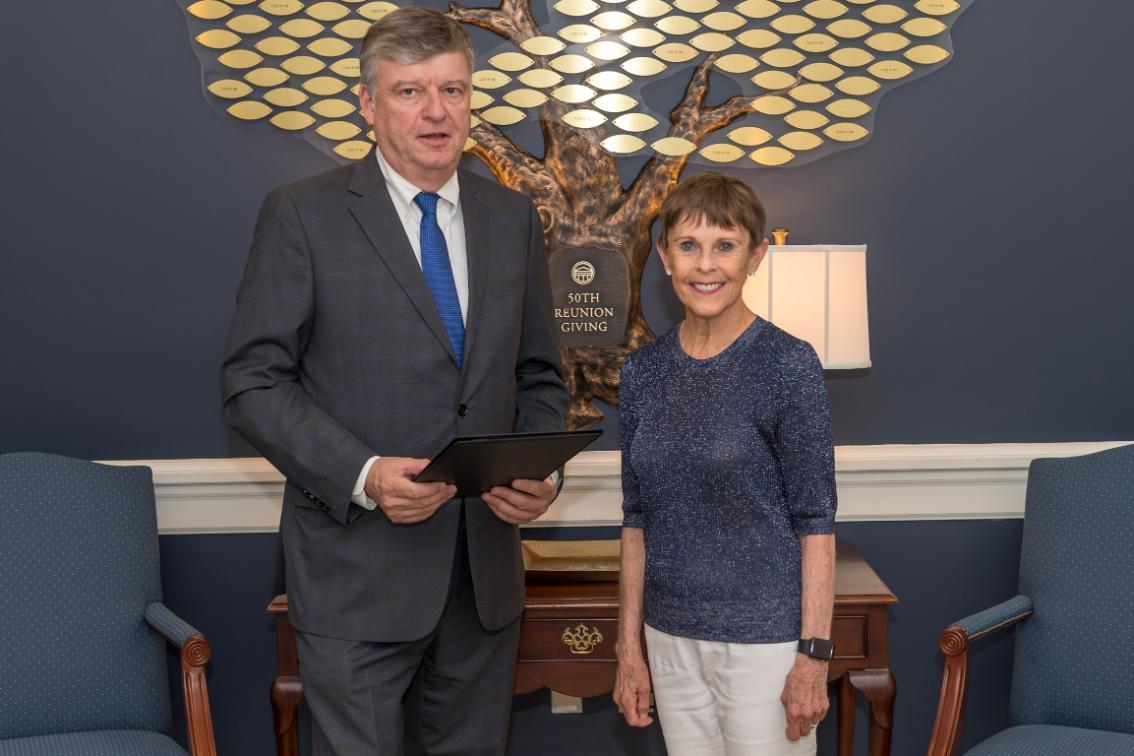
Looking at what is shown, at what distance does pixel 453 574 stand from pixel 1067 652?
4.79 feet

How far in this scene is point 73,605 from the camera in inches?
103

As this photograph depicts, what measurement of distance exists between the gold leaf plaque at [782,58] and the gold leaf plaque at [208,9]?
142cm

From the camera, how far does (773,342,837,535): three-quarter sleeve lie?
1952 mm

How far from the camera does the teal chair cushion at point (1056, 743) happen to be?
235 cm

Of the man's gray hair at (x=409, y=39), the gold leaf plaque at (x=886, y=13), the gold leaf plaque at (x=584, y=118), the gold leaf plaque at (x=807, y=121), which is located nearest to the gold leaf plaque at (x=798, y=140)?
the gold leaf plaque at (x=807, y=121)

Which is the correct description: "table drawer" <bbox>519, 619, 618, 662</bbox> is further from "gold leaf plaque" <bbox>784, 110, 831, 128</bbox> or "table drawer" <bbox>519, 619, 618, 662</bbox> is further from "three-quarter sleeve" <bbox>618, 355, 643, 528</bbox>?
"gold leaf plaque" <bbox>784, 110, 831, 128</bbox>

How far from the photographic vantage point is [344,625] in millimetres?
2033

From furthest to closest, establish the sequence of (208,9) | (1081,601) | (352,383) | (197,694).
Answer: (208,9) → (1081,601) → (197,694) → (352,383)

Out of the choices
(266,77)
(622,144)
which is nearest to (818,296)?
(622,144)

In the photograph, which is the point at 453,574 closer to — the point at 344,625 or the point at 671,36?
the point at 344,625

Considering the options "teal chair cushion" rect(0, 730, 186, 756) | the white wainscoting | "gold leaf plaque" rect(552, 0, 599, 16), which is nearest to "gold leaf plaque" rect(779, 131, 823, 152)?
"gold leaf plaque" rect(552, 0, 599, 16)

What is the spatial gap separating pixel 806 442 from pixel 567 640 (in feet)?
2.99

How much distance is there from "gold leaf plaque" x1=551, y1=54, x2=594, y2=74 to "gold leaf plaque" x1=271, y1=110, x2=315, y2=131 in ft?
2.18

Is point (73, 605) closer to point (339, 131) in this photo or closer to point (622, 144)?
point (339, 131)
